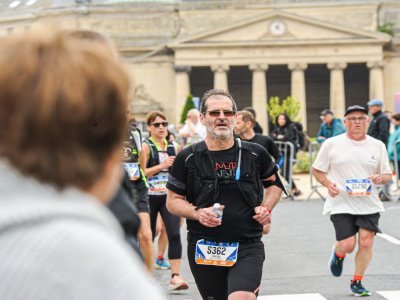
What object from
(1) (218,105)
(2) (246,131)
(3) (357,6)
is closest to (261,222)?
(1) (218,105)

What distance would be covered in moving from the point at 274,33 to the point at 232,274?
60.6 metres

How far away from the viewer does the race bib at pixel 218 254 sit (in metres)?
6.40

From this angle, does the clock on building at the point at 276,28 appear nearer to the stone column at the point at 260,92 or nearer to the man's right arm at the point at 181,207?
the stone column at the point at 260,92

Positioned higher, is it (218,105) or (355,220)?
(218,105)

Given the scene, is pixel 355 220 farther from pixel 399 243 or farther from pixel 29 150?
pixel 29 150

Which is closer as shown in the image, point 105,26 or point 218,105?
point 218,105

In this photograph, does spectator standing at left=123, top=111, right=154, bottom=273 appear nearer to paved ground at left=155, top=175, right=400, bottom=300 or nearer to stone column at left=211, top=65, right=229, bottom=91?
paved ground at left=155, top=175, right=400, bottom=300

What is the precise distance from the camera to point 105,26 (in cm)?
7031

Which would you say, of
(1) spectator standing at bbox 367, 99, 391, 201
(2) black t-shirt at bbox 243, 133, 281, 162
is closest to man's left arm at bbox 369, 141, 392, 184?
(2) black t-shirt at bbox 243, 133, 281, 162

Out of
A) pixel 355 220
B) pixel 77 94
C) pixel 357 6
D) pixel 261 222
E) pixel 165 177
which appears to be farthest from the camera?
pixel 357 6

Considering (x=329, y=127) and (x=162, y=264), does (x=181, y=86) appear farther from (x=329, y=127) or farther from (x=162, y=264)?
(x=162, y=264)

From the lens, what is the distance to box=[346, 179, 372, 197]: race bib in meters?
9.39

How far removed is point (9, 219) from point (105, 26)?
69.5 metres

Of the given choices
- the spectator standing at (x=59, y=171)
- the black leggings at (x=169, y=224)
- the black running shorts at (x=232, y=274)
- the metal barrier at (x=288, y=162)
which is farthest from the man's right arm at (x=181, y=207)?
the metal barrier at (x=288, y=162)
